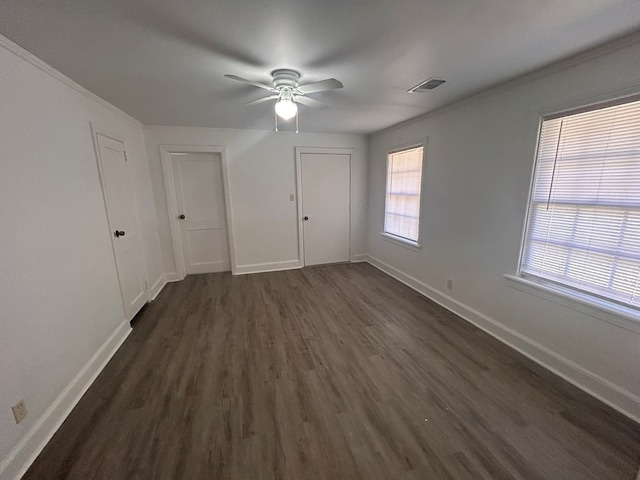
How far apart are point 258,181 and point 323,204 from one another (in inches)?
48.9

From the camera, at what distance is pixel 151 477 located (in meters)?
1.38

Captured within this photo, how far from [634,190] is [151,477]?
3327 millimetres

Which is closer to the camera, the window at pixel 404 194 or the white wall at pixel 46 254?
the white wall at pixel 46 254

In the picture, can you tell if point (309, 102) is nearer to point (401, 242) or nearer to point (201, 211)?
point (401, 242)

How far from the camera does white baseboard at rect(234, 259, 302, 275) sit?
4.57 metres

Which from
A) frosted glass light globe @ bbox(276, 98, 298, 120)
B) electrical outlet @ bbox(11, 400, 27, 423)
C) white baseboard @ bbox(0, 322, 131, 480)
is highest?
frosted glass light globe @ bbox(276, 98, 298, 120)

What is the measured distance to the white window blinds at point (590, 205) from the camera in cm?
168

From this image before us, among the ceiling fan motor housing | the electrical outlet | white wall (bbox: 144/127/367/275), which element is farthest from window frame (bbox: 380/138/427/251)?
the electrical outlet

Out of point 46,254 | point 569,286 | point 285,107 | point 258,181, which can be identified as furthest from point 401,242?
point 46,254

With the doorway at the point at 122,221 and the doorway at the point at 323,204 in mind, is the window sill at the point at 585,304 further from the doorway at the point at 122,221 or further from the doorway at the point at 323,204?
the doorway at the point at 122,221

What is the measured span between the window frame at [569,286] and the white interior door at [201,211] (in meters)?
4.04

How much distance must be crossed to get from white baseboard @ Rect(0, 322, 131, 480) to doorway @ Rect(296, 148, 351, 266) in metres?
3.17

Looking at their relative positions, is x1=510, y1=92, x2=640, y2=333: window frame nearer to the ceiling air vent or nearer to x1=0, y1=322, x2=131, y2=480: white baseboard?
the ceiling air vent

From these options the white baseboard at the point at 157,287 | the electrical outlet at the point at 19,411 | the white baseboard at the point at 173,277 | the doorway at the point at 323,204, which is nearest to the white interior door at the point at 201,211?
the white baseboard at the point at 173,277
